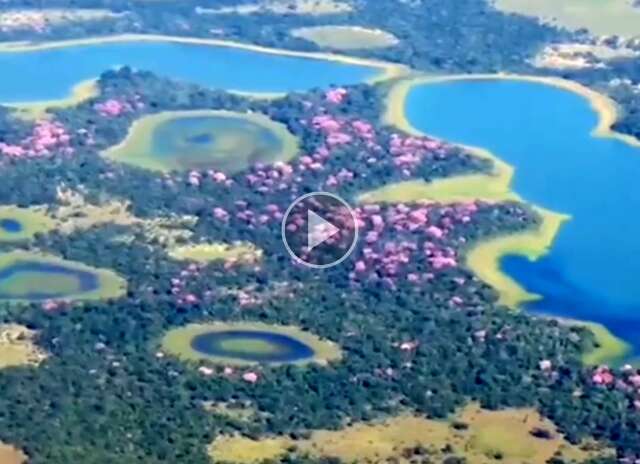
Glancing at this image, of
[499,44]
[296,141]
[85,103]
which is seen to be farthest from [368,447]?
[499,44]

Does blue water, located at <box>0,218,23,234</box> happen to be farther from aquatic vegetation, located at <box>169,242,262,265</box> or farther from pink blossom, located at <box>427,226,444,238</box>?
pink blossom, located at <box>427,226,444,238</box>

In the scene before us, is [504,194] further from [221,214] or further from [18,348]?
[18,348]

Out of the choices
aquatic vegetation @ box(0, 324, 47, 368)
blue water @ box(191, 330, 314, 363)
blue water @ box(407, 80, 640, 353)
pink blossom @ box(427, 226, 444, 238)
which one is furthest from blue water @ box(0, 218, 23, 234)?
blue water @ box(407, 80, 640, 353)

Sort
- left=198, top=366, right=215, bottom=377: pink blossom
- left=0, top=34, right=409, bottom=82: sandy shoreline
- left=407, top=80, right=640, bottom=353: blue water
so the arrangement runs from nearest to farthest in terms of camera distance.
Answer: left=198, top=366, right=215, bottom=377: pink blossom, left=407, top=80, right=640, bottom=353: blue water, left=0, top=34, right=409, bottom=82: sandy shoreline

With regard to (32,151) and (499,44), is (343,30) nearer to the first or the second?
(499,44)

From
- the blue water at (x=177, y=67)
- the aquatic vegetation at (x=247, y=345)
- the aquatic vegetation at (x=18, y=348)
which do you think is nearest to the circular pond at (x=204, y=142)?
the blue water at (x=177, y=67)
